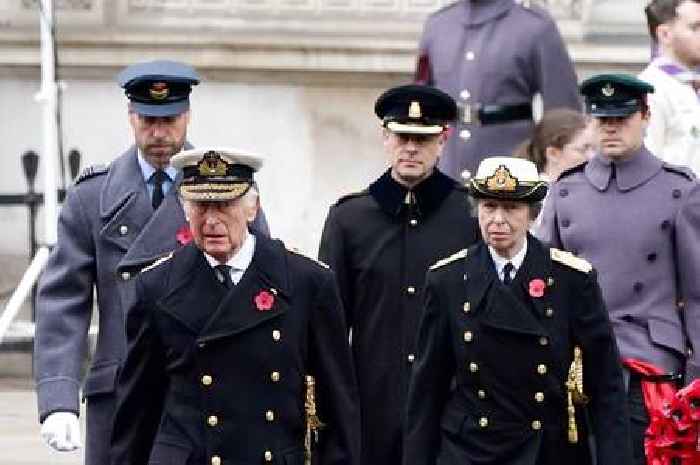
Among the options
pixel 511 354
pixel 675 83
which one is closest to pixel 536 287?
pixel 511 354

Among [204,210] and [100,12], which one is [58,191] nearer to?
[100,12]

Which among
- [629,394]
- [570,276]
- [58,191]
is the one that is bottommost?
[58,191]

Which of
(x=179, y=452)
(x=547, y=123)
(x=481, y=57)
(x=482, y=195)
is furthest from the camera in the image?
(x=481, y=57)

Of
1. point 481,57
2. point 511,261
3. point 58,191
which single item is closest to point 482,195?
point 511,261

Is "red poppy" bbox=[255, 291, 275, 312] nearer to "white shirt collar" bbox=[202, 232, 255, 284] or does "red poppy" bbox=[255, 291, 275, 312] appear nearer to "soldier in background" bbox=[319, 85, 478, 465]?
"white shirt collar" bbox=[202, 232, 255, 284]

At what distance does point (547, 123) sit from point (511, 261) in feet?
9.38

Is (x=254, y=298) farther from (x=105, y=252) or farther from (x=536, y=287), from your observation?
(x=536, y=287)

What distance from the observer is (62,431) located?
9.66 meters

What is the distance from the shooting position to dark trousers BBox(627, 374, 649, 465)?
1049 centimetres

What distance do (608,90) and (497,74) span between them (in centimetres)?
310

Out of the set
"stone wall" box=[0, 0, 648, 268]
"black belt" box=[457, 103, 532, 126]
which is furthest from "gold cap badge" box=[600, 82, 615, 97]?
"stone wall" box=[0, 0, 648, 268]

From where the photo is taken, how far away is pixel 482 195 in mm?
9758

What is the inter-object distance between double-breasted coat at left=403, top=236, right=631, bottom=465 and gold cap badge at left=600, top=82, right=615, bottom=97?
112cm

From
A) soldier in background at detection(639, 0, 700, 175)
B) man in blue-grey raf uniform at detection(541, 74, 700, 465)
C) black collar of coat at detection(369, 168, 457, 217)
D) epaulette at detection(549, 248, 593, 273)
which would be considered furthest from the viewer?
soldier in background at detection(639, 0, 700, 175)
